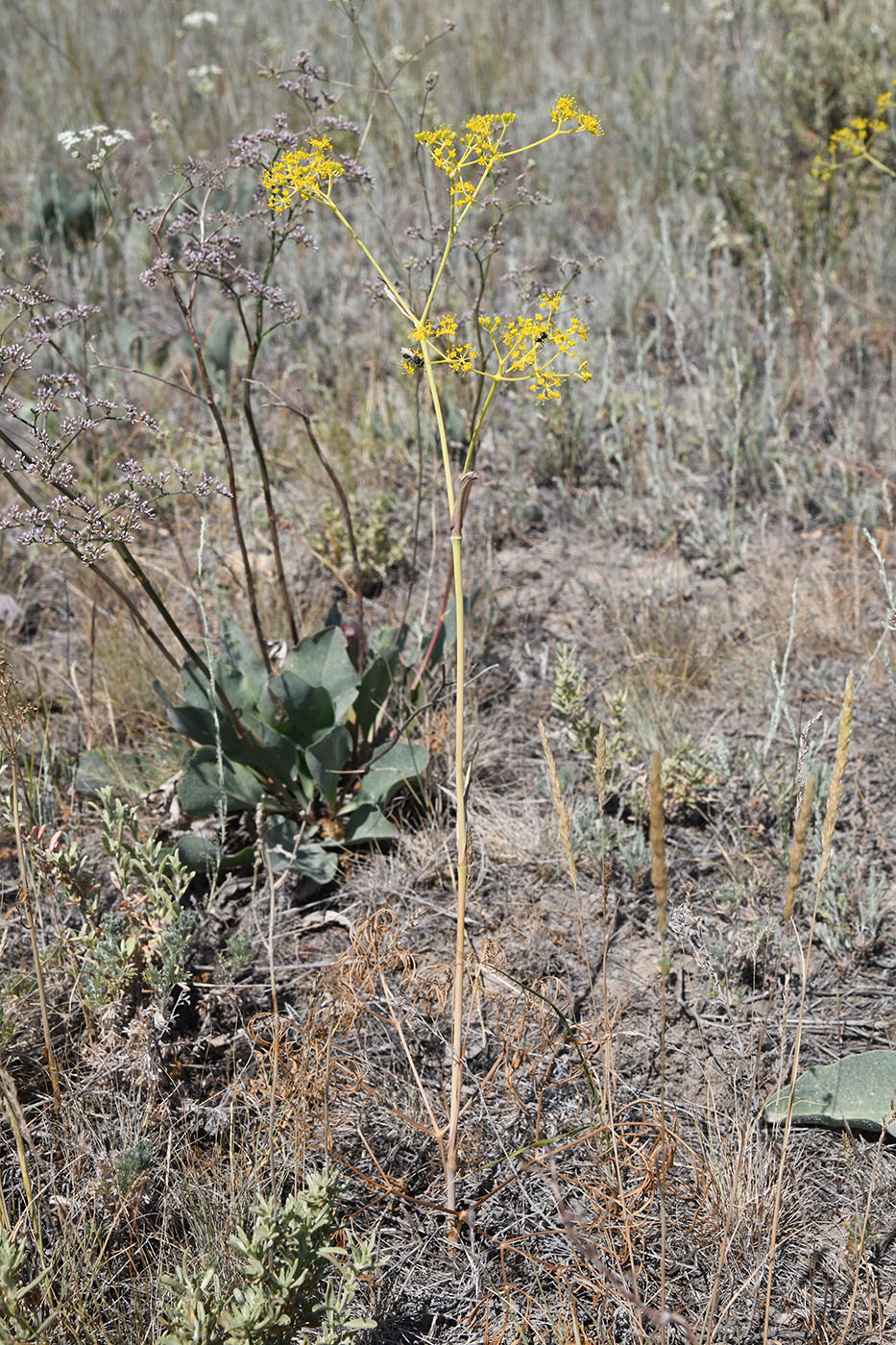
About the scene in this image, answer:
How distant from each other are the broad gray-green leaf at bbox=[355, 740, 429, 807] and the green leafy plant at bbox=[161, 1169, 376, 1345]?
3.47ft

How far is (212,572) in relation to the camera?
346 centimetres

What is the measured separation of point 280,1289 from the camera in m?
1.48

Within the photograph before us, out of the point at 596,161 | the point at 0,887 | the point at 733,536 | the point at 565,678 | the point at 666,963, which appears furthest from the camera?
the point at 596,161

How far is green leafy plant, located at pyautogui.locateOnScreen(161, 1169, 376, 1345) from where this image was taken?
1438 mm

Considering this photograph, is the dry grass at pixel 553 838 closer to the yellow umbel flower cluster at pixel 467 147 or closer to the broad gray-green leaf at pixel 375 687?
the broad gray-green leaf at pixel 375 687

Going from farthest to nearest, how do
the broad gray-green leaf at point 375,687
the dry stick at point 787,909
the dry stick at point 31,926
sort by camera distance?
the broad gray-green leaf at point 375,687 → the dry stick at point 31,926 → the dry stick at point 787,909

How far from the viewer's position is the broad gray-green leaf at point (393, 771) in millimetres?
2547

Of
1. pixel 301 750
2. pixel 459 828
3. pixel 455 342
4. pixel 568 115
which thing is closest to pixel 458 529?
pixel 455 342

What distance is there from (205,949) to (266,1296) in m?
0.95

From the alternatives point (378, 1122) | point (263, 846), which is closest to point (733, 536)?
point (263, 846)

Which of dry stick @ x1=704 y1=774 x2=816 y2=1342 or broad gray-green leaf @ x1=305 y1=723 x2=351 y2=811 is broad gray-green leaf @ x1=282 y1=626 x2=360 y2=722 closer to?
broad gray-green leaf @ x1=305 y1=723 x2=351 y2=811

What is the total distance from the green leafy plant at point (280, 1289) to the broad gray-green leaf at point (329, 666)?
118cm

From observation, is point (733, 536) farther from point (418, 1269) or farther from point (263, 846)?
point (418, 1269)

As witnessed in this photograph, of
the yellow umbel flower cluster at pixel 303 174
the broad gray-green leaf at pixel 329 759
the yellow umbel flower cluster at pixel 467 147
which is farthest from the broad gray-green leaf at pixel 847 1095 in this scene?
the yellow umbel flower cluster at pixel 303 174
